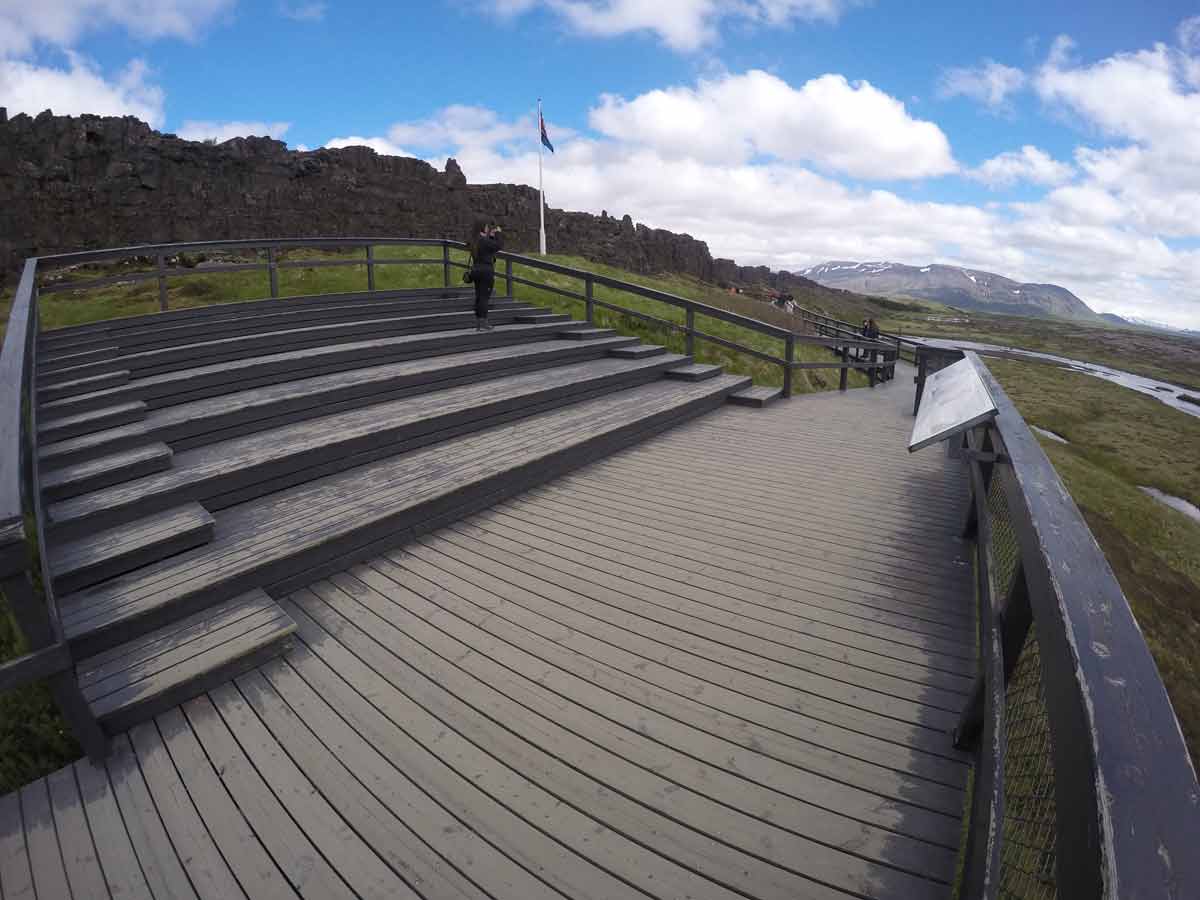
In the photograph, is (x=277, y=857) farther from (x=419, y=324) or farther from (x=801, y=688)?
(x=419, y=324)

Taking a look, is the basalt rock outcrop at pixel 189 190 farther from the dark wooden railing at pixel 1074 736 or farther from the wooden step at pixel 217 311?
the dark wooden railing at pixel 1074 736

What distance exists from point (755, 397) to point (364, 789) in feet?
23.1

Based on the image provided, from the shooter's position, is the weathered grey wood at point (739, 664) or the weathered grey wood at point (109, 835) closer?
the weathered grey wood at point (109, 835)

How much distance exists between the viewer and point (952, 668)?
9.67 feet

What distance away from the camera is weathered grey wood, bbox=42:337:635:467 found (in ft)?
14.8

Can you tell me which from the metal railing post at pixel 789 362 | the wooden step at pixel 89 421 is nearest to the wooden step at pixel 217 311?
the wooden step at pixel 89 421

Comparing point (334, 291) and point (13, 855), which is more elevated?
point (334, 291)

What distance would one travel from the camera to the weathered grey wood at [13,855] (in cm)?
198

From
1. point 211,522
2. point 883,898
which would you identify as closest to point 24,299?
point 211,522

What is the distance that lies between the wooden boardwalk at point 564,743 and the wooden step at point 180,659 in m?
0.07

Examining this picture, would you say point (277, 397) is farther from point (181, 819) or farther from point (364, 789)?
point (364, 789)

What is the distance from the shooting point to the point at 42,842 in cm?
214

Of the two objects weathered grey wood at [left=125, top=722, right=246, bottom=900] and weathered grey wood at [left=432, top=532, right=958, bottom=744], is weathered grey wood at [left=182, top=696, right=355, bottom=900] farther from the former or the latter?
weathered grey wood at [left=432, top=532, right=958, bottom=744]

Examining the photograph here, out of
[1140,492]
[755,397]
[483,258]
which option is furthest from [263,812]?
[1140,492]
